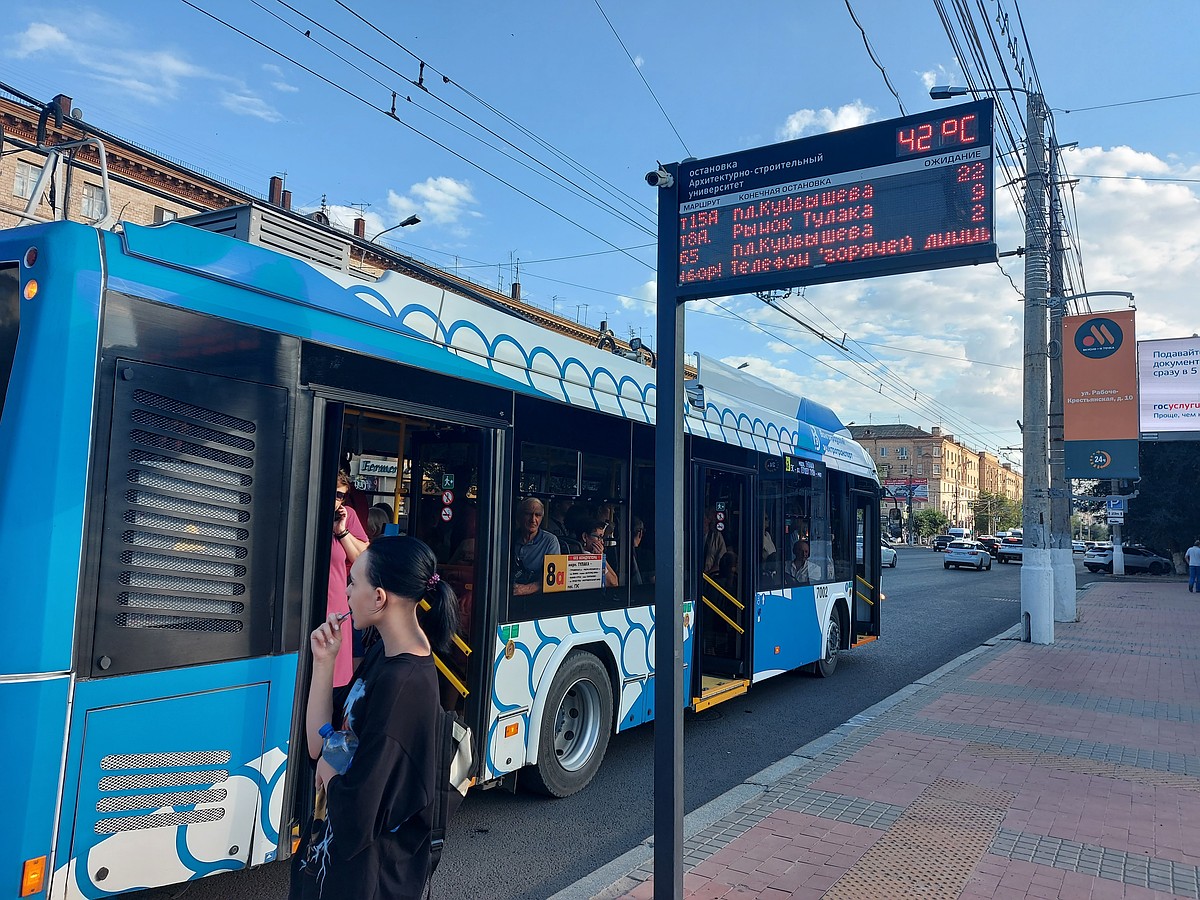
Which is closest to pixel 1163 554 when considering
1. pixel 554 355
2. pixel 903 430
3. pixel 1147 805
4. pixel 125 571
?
pixel 1147 805

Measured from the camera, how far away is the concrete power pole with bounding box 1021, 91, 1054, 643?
14477 millimetres

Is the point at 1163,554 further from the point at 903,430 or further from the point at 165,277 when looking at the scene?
the point at 903,430

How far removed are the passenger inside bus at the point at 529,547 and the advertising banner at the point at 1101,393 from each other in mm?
15062

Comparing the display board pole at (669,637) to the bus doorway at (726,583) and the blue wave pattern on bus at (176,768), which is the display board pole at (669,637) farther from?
the bus doorway at (726,583)

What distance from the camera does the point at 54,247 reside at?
10.1ft

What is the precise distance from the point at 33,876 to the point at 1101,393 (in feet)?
60.0

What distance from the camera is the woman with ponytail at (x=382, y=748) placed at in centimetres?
212

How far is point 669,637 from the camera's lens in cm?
366

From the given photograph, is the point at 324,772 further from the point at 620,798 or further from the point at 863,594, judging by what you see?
the point at 863,594

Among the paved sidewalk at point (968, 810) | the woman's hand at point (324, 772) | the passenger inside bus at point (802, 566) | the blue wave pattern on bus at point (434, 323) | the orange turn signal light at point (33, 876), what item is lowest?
the paved sidewalk at point (968, 810)

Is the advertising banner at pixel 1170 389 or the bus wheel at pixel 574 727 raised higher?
the advertising banner at pixel 1170 389

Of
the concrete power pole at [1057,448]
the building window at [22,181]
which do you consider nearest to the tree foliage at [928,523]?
the concrete power pole at [1057,448]

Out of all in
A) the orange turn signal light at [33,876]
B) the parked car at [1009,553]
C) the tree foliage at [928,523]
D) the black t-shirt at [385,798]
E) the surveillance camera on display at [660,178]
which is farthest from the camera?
the tree foliage at [928,523]

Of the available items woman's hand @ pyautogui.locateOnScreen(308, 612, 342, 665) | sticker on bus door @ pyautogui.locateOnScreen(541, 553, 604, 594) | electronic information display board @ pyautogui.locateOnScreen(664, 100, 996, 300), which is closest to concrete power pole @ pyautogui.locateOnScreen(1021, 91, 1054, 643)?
sticker on bus door @ pyautogui.locateOnScreen(541, 553, 604, 594)
